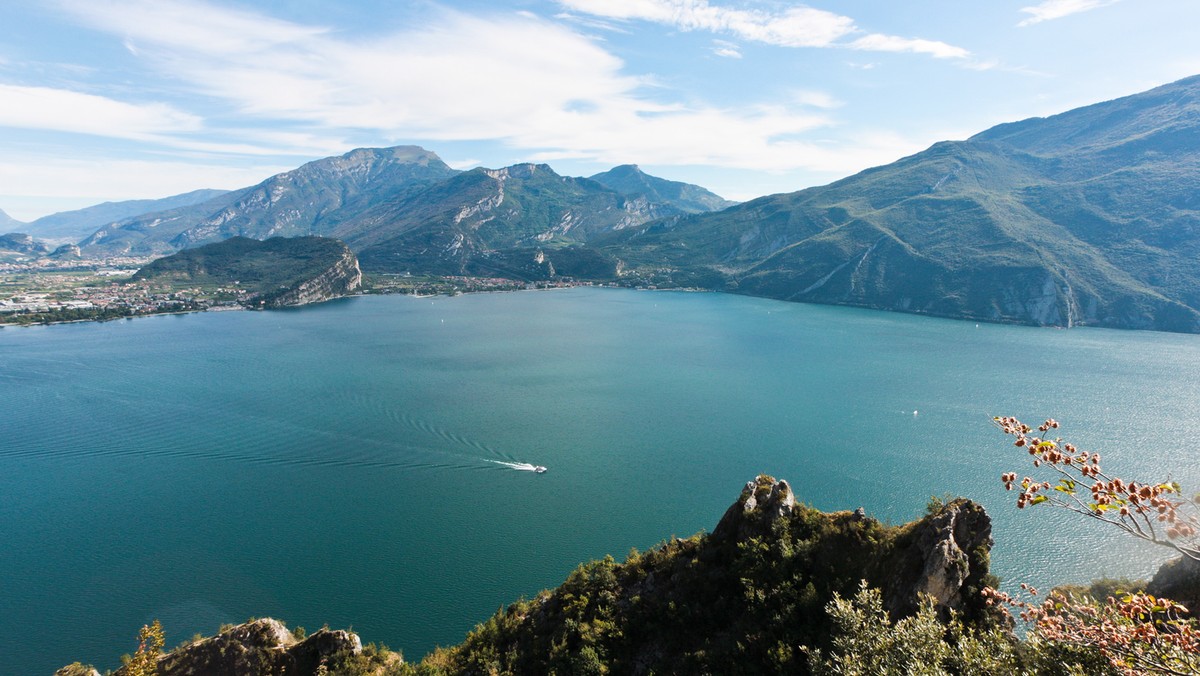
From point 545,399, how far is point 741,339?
206 feet

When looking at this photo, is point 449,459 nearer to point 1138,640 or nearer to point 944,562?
point 944,562

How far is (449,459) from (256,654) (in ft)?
110

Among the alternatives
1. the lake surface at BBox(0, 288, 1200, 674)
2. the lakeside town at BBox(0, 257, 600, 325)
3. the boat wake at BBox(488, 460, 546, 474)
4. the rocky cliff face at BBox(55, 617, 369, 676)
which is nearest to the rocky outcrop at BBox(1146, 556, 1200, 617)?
the lake surface at BBox(0, 288, 1200, 674)

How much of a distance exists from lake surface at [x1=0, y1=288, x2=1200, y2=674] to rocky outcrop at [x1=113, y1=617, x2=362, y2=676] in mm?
10663

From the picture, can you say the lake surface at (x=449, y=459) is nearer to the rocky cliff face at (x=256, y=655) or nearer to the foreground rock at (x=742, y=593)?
the rocky cliff face at (x=256, y=655)

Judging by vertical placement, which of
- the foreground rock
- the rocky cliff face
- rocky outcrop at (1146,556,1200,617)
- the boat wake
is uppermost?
rocky outcrop at (1146,556,1200,617)

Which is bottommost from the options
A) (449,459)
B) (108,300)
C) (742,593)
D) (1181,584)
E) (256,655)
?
(449,459)

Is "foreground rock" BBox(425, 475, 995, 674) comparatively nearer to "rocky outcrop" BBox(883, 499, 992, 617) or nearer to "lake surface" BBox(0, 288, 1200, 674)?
"rocky outcrop" BBox(883, 499, 992, 617)

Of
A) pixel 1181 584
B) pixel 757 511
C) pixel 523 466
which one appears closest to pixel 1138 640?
pixel 1181 584

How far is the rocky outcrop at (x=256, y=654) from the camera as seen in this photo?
21609 mm

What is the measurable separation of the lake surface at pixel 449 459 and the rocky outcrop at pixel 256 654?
10663mm

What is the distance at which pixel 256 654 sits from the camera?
21.9 m

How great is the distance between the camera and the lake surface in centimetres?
3662

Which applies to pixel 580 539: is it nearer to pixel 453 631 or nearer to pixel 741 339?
pixel 453 631
